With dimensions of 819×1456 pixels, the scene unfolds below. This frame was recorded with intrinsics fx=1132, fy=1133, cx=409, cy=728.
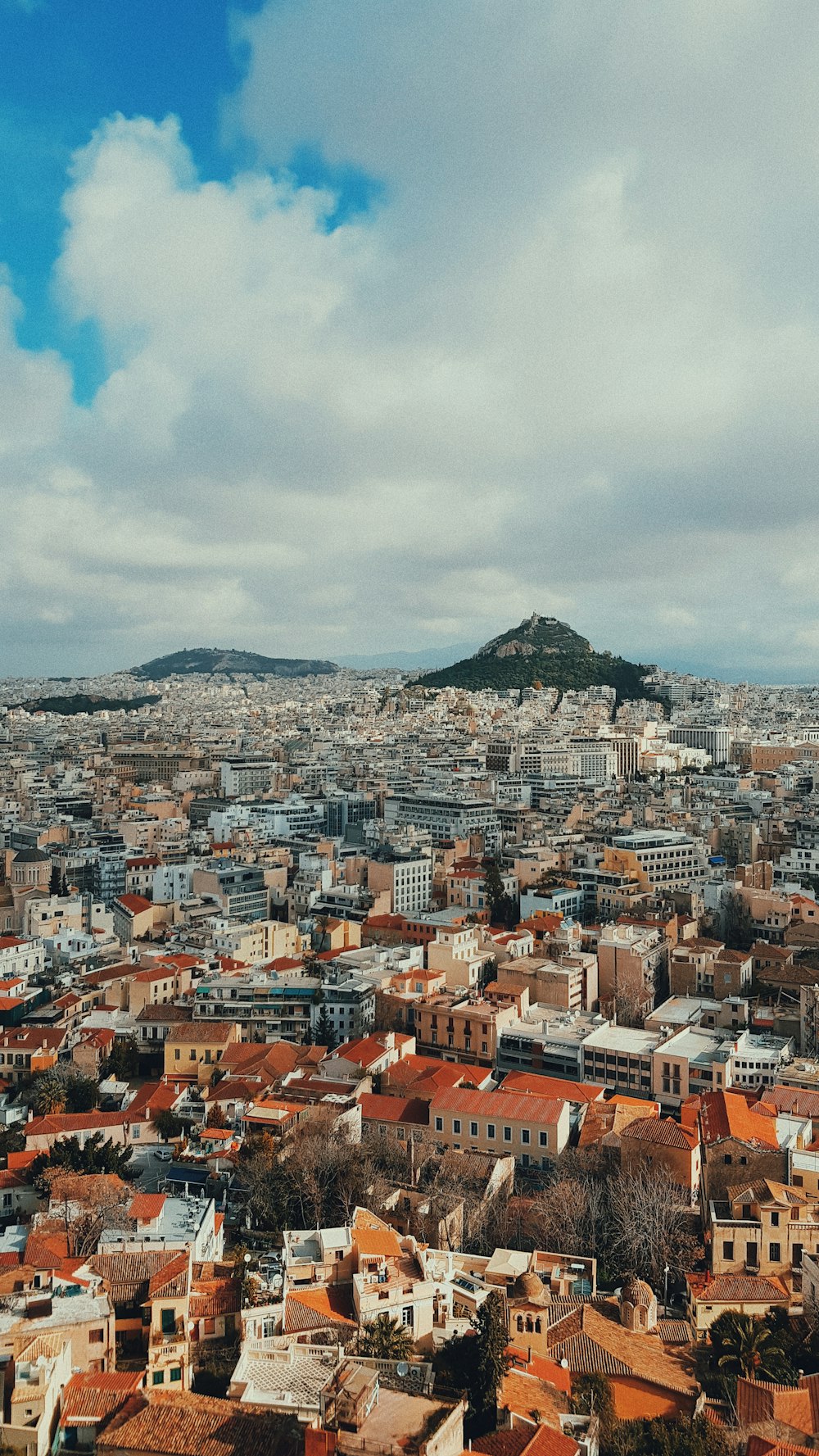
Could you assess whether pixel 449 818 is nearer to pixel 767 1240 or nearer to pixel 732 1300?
pixel 767 1240

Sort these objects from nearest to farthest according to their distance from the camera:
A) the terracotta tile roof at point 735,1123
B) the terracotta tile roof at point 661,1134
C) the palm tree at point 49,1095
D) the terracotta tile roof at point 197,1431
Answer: the terracotta tile roof at point 197,1431
the terracotta tile roof at point 661,1134
the terracotta tile roof at point 735,1123
the palm tree at point 49,1095

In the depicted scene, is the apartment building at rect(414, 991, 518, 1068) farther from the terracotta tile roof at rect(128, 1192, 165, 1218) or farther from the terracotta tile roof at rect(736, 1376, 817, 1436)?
the terracotta tile roof at rect(736, 1376, 817, 1436)

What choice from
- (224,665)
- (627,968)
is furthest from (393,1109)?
(224,665)

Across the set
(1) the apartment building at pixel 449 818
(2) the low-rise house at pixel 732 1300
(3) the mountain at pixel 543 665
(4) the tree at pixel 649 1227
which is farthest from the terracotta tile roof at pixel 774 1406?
(3) the mountain at pixel 543 665

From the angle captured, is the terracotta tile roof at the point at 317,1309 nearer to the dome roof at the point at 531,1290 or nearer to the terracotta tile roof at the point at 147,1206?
the dome roof at the point at 531,1290

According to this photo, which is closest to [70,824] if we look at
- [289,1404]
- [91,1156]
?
[91,1156]

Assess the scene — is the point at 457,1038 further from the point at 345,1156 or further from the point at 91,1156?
the point at 91,1156
